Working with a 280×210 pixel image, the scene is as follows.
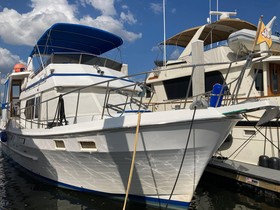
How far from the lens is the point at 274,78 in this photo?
390 inches

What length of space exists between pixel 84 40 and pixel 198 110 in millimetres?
5839

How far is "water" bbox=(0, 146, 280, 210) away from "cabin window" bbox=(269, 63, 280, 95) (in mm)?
4038

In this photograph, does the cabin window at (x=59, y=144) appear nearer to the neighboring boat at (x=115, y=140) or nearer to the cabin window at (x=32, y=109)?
the neighboring boat at (x=115, y=140)

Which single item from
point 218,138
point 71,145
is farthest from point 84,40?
point 218,138

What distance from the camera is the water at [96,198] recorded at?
5957 millimetres

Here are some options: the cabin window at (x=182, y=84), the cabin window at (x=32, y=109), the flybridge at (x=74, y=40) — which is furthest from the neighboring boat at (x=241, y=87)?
the cabin window at (x=32, y=109)

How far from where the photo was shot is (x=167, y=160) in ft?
Answer: 16.4

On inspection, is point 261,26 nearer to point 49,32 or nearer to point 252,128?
point 252,128

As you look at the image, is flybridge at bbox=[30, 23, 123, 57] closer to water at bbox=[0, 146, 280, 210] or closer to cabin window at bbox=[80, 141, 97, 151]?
water at bbox=[0, 146, 280, 210]

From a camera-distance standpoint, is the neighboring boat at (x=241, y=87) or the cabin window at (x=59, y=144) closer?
the cabin window at (x=59, y=144)

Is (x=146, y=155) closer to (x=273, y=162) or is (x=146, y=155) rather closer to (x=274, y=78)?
(x=273, y=162)

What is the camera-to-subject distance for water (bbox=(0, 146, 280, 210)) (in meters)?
5.96

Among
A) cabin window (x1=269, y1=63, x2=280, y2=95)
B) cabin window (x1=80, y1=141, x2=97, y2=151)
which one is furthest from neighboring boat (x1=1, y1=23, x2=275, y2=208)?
cabin window (x1=269, y1=63, x2=280, y2=95)

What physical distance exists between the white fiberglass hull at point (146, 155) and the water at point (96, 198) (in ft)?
0.87
